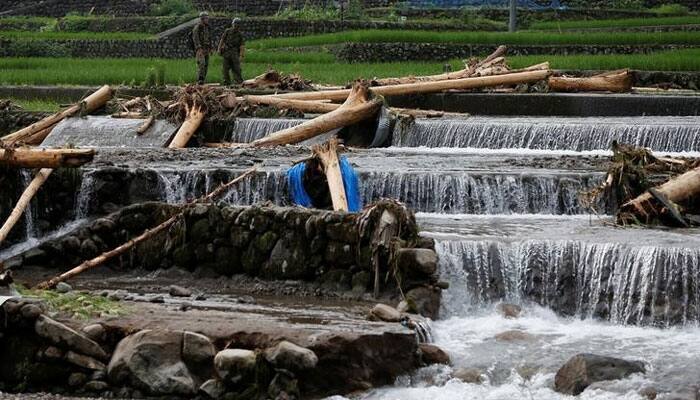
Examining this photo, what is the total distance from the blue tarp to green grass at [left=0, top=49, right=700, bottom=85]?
1141 centimetres

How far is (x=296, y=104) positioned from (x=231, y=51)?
14.6ft

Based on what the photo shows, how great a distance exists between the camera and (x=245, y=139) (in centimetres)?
2400

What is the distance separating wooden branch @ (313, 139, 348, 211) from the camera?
648 inches

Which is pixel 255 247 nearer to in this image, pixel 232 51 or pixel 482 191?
pixel 482 191

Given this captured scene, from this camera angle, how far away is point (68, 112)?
25.1m

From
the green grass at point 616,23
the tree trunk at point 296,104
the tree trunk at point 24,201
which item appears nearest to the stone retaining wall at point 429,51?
the green grass at point 616,23

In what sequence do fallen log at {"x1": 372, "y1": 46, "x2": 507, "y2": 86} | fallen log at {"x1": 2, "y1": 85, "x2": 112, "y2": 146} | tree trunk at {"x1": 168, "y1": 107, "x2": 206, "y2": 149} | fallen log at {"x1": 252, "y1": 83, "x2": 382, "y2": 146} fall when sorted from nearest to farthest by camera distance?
fallen log at {"x1": 252, "y1": 83, "x2": 382, "y2": 146}, tree trunk at {"x1": 168, "y1": 107, "x2": 206, "y2": 149}, fallen log at {"x1": 2, "y1": 85, "x2": 112, "y2": 146}, fallen log at {"x1": 372, "y1": 46, "x2": 507, "y2": 86}

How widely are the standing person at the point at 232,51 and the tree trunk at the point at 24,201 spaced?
11.4 m

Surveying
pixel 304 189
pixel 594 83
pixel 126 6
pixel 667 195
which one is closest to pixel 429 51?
pixel 594 83

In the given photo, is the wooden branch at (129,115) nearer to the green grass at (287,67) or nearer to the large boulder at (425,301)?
the green grass at (287,67)

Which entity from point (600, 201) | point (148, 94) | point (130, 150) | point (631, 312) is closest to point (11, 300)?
point (631, 312)

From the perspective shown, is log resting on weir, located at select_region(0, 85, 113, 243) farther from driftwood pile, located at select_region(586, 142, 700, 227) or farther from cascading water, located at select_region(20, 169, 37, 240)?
driftwood pile, located at select_region(586, 142, 700, 227)

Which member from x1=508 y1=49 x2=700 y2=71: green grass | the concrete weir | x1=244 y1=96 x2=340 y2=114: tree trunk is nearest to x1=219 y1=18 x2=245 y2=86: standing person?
x1=244 y1=96 x2=340 y2=114: tree trunk

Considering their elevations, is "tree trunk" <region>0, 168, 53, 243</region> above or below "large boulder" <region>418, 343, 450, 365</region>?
above
